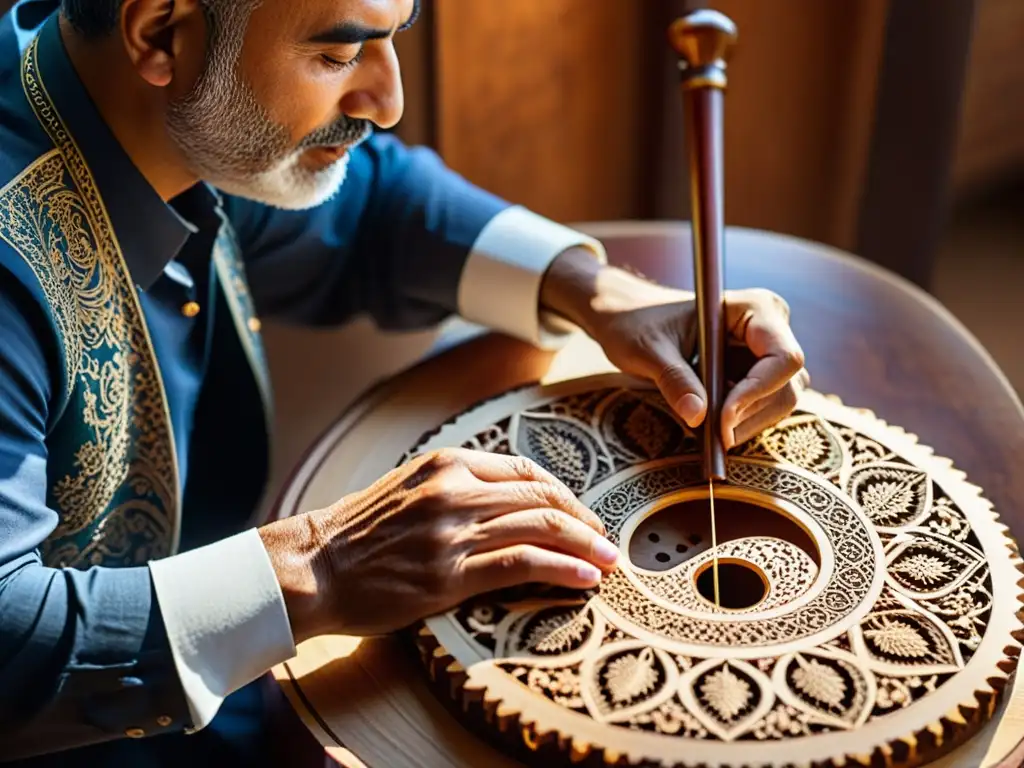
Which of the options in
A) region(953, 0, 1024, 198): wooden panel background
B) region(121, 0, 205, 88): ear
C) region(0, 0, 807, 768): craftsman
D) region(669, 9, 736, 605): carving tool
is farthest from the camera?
region(953, 0, 1024, 198): wooden panel background

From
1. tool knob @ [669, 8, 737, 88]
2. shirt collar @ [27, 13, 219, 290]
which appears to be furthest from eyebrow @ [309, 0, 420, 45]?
tool knob @ [669, 8, 737, 88]

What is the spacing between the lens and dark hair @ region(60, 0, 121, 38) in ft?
Answer: 3.74

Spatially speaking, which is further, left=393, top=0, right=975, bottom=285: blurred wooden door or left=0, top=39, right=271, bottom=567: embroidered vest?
left=393, top=0, right=975, bottom=285: blurred wooden door

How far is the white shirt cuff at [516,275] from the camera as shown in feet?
4.62

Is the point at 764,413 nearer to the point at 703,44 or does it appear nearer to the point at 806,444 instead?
the point at 806,444

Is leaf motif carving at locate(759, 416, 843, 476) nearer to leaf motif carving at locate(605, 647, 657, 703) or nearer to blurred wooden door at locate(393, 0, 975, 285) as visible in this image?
leaf motif carving at locate(605, 647, 657, 703)

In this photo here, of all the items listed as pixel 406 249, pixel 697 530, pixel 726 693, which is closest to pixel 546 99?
pixel 406 249

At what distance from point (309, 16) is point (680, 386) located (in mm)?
486

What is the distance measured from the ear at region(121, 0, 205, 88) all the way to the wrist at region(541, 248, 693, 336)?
48cm

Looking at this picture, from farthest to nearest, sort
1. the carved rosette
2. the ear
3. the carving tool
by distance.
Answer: the carving tool < the ear < the carved rosette

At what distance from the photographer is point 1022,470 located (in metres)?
1.23

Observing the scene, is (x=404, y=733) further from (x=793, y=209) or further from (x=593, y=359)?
(x=793, y=209)

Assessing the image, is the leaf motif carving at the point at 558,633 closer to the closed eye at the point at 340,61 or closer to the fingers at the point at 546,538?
the fingers at the point at 546,538

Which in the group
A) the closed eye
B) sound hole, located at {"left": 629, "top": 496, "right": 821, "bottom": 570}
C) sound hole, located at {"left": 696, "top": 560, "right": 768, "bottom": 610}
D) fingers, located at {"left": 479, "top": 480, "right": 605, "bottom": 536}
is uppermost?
the closed eye
